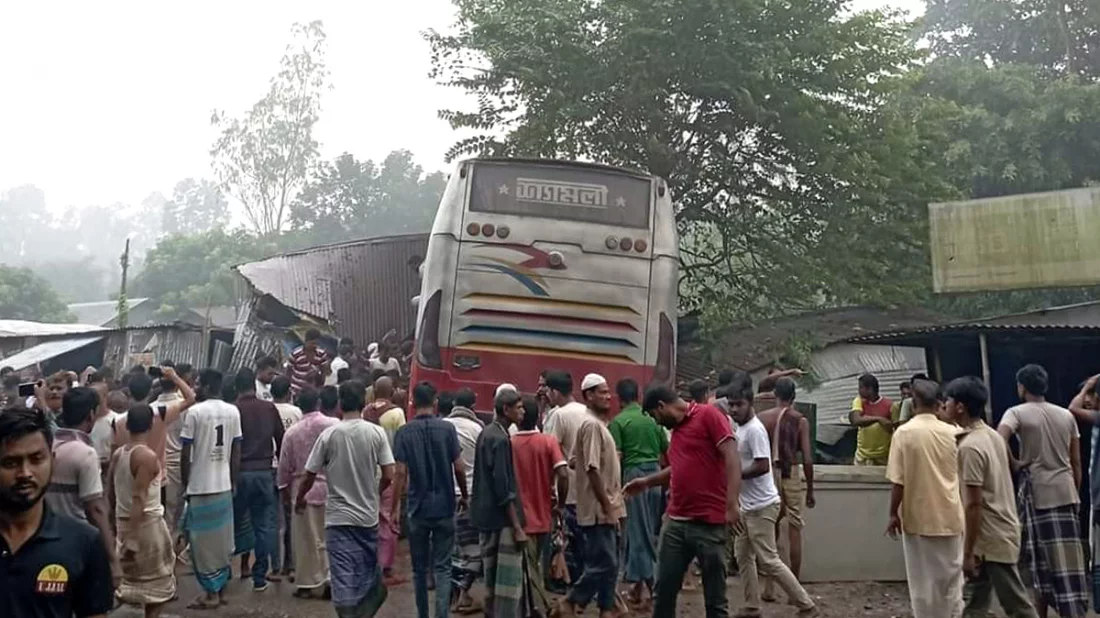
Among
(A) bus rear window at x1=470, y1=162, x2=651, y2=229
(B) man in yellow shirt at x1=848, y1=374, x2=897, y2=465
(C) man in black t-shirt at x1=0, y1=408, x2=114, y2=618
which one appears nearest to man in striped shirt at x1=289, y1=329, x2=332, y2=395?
(A) bus rear window at x1=470, y1=162, x2=651, y2=229

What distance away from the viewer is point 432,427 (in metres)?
6.72

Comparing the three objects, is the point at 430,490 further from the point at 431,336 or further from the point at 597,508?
the point at 431,336

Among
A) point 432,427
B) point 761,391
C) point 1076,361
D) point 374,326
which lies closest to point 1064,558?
point 761,391

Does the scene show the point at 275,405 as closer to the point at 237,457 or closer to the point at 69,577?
the point at 237,457

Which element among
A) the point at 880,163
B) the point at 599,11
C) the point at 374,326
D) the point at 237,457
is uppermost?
the point at 599,11

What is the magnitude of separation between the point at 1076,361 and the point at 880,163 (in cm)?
516

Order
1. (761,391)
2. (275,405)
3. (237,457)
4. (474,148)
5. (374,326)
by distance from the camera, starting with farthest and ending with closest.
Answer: (374,326)
(474,148)
(761,391)
(275,405)
(237,457)

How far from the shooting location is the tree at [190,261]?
4275cm

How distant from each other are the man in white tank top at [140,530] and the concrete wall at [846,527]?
16.5ft

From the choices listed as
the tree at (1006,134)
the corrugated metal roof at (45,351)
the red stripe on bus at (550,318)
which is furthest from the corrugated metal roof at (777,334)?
the corrugated metal roof at (45,351)

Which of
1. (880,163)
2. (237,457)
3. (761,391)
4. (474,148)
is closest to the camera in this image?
(237,457)

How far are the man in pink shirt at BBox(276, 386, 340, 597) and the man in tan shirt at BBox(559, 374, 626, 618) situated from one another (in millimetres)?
2041

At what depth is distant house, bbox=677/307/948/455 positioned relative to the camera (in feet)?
50.2

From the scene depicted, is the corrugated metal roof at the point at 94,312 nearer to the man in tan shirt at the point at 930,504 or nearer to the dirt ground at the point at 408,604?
the dirt ground at the point at 408,604
